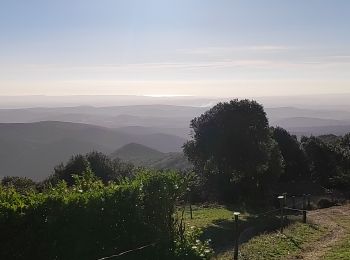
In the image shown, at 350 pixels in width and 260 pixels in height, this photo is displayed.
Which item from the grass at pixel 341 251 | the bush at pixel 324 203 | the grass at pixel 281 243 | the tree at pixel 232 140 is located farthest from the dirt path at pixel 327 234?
the tree at pixel 232 140

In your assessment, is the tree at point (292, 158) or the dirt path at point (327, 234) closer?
the dirt path at point (327, 234)

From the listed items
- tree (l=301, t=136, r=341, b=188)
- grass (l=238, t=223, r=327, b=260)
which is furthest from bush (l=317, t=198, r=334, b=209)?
tree (l=301, t=136, r=341, b=188)

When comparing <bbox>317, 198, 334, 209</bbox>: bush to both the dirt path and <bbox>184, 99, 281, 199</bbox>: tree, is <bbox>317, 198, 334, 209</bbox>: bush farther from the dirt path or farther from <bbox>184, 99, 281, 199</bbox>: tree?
<bbox>184, 99, 281, 199</bbox>: tree

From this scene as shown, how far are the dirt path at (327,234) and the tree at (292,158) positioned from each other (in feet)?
95.0

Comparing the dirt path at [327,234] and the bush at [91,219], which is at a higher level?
the bush at [91,219]

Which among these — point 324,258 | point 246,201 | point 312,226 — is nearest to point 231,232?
point 312,226

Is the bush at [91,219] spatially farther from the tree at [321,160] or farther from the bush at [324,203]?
the tree at [321,160]

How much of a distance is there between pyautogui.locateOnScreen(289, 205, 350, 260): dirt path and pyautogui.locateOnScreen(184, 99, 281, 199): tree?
8.98 meters

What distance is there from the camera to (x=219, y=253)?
61.7 feet

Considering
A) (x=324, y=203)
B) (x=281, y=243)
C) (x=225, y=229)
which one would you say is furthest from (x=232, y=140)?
(x=281, y=243)

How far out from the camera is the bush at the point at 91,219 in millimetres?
10473

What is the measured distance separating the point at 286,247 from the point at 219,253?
120 inches

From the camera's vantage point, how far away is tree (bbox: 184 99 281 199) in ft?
129

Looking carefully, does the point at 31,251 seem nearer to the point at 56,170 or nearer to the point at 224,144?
the point at 224,144
